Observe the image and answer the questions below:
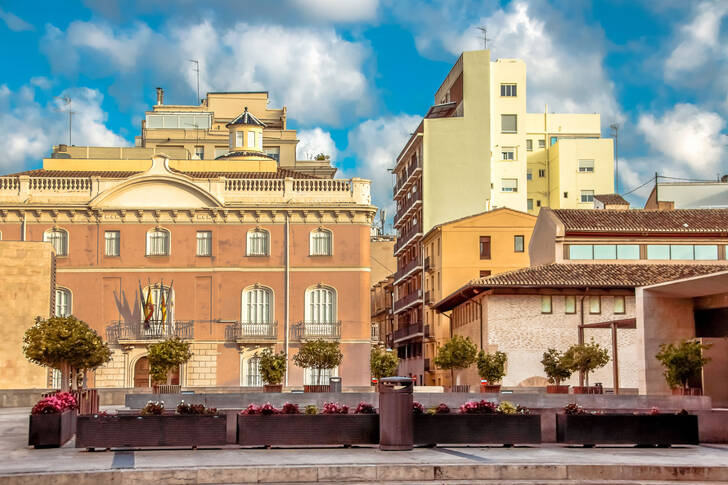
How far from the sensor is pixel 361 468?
60.8 feet

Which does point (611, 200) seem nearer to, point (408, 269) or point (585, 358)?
point (408, 269)

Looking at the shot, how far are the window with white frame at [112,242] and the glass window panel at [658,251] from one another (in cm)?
2944

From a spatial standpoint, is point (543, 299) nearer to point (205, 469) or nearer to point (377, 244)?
point (205, 469)

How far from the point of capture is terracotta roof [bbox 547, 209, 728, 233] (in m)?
65.8

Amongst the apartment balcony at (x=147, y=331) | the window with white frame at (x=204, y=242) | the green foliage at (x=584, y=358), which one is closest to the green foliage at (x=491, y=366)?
the green foliage at (x=584, y=358)

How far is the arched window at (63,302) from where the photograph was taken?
59.2 metres

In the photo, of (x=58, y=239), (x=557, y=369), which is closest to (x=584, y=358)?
(x=557, y=369)

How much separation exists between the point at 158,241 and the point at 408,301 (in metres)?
33.5

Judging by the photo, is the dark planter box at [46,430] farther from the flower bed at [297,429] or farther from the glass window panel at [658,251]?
the glass window panel at [658,251]

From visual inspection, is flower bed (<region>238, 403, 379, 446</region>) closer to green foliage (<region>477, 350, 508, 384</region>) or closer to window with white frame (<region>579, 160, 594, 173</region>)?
green foliage (<region>477, 350, 508, 384</region>)

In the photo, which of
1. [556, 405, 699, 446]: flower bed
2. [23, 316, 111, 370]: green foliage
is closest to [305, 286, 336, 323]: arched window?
[23, 316, 111, 370]: green foliage

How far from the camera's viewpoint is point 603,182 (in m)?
98.2

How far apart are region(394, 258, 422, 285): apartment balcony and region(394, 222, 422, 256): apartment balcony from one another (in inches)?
60.9

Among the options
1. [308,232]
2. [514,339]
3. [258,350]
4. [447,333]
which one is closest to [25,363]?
[258,350]
